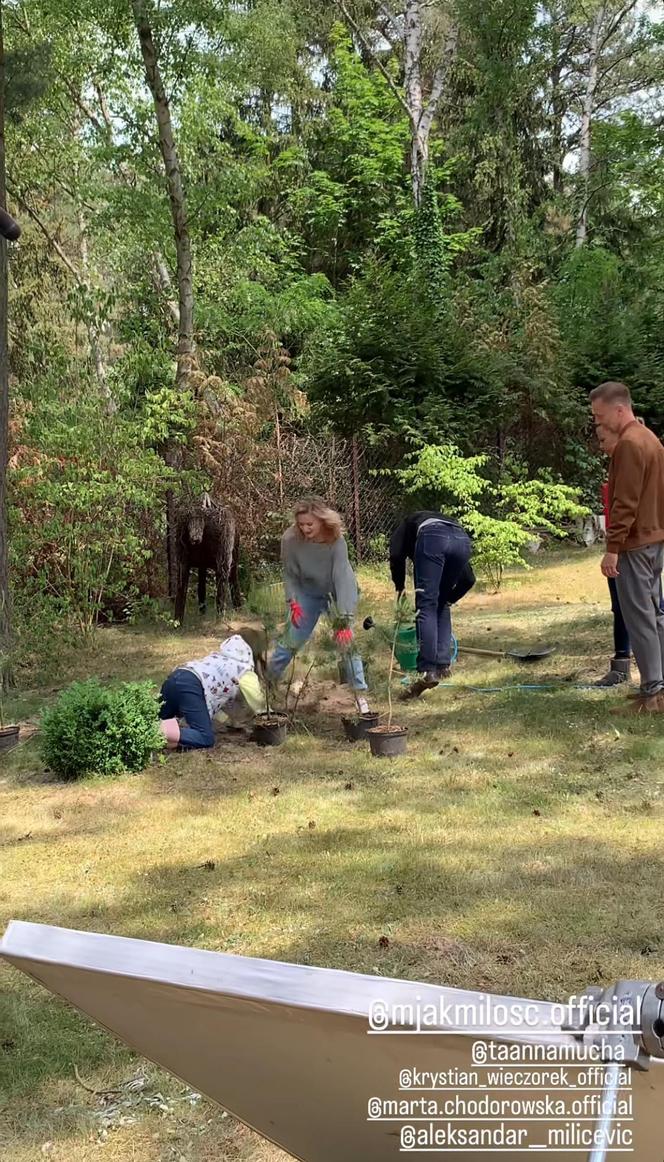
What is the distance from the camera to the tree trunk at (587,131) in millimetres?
22297

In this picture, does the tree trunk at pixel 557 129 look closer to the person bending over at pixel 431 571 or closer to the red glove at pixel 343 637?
the person bending over at pixel 431 571

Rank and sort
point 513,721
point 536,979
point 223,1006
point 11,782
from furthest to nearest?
point 513,721
point 11,782
point 536,979
point 223,1006

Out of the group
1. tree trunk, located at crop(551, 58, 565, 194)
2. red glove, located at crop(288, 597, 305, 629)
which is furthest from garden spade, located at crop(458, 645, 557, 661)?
tree trunk, located at crop(551, 58, 565, 194)

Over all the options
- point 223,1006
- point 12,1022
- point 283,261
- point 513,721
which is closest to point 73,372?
point 513,721

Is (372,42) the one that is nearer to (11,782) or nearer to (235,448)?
(235,448)

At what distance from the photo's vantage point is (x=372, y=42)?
25.1 meters

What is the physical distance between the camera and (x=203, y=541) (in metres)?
9.55

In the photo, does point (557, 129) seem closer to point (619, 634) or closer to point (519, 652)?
point (519, 652)

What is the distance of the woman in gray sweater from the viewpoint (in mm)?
5852

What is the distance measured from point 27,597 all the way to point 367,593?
424 cm

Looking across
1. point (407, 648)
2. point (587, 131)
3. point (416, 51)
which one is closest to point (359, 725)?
point (407, 648)

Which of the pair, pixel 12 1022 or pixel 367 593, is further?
pixel 367 593

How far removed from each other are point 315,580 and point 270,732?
1126 millimetres

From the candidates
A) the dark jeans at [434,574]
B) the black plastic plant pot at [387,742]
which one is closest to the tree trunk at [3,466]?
the dark jeans at [434,574]
